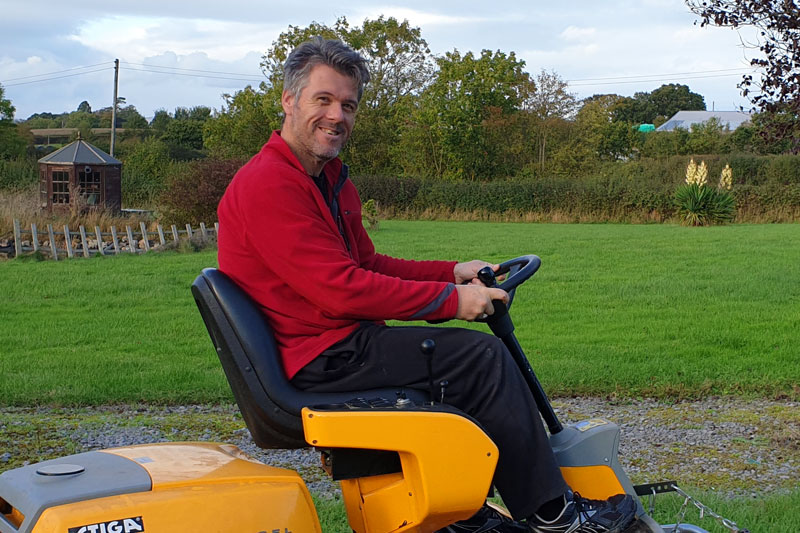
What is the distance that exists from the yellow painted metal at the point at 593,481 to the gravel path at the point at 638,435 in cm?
166

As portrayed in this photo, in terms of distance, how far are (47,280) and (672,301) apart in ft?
24.9

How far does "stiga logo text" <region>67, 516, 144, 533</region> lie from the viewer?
7.02ft

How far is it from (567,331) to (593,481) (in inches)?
216

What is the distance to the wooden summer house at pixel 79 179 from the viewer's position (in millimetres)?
18797

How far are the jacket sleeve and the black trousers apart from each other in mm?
93

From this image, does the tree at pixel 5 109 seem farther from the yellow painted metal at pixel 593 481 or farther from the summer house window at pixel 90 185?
the yellow painted metal at pixel 593 481

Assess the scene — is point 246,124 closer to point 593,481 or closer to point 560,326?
point 560,326

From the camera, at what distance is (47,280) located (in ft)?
38.3

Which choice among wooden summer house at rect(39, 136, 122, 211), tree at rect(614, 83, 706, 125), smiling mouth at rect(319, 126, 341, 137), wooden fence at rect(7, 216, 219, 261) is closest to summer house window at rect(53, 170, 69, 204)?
wooden summer house at rect(39, 136, 122, 211)

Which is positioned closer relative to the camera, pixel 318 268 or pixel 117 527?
pixel 117 527

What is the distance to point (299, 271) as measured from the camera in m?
2.68

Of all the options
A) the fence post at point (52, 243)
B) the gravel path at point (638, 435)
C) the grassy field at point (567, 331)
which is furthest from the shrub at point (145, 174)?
the gravel path at point (638, 435)

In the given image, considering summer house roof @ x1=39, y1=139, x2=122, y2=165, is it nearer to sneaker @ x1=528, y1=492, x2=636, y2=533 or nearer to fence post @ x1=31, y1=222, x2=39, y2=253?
fence post @ x1=31, y1=222, x2=39, y2=253

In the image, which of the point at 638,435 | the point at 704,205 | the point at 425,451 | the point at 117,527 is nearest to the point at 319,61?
the point at 425,451
